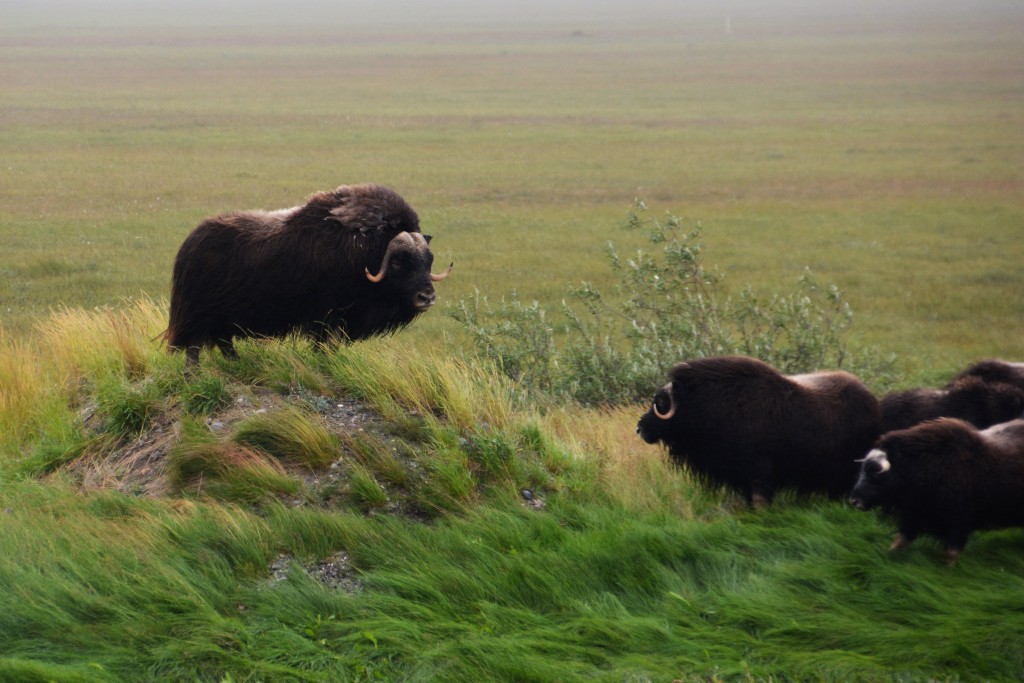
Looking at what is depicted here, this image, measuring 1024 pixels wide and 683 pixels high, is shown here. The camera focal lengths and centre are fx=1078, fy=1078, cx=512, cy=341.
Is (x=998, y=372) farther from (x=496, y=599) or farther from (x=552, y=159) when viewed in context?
(x=552, y=159)

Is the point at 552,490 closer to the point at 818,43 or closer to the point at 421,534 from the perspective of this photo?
the point at 421,534

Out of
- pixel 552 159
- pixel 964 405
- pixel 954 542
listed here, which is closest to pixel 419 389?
pixel 954 542

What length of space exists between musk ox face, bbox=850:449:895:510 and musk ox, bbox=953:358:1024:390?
237 cm

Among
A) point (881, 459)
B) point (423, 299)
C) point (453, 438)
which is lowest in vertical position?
point (453, 438)

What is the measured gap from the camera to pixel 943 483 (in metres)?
5.91

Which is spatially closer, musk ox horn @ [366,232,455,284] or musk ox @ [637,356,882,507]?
musk ox @ [637,356,882,507]

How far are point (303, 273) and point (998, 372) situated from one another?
5205 millimetres

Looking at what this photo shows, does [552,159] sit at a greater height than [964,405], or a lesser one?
lesser

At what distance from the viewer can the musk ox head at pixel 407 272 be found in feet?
25.4

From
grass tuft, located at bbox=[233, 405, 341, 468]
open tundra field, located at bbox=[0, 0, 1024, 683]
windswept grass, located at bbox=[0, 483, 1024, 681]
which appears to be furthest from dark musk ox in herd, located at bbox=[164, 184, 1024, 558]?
grass tuft, located at bbox=[233, 405, 341, 468]

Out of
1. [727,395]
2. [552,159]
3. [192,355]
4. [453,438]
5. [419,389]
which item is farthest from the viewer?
[552,159]

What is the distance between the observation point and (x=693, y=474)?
279 inches

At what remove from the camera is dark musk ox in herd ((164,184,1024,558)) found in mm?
6047

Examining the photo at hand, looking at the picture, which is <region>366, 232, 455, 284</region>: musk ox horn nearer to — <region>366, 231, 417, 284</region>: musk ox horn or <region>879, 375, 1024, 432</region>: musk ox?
<region>366, 231, 417, 284</region>: musk ox horn
